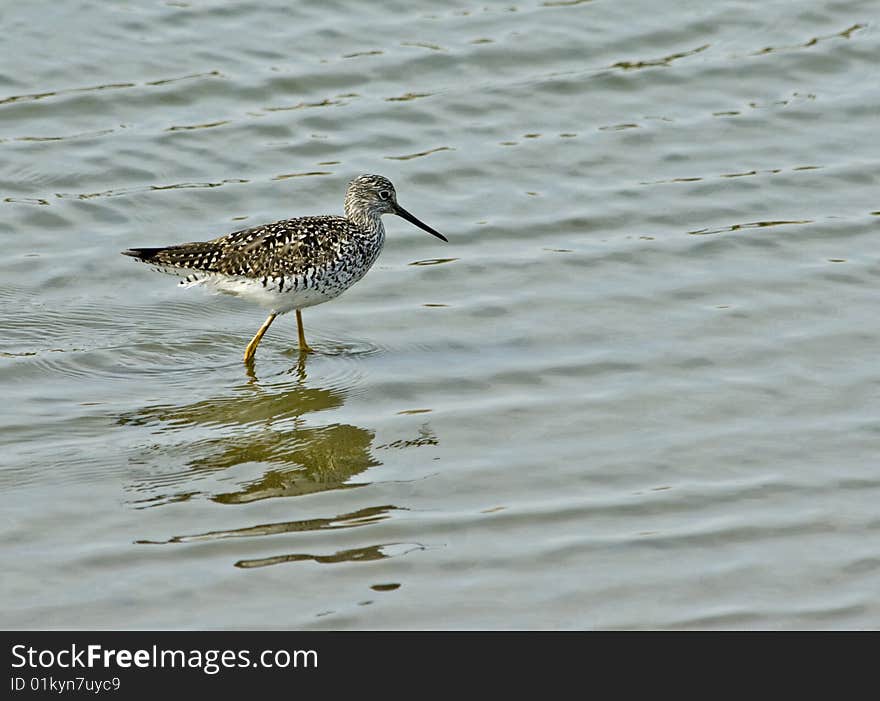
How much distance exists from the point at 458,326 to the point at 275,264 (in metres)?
1.48

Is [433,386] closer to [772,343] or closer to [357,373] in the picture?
[357,373]

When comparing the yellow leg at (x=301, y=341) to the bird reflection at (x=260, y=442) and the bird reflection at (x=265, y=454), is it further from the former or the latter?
the bird reflection at (x=260, y=442)

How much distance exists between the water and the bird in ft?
1.40

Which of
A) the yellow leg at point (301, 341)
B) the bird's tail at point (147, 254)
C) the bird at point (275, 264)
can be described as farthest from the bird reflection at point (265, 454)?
the bird's tail at point (147, 254)

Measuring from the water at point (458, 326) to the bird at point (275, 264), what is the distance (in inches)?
16.9

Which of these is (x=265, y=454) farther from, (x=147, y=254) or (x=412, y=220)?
(x=412, y=220)

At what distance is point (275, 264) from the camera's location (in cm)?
1033

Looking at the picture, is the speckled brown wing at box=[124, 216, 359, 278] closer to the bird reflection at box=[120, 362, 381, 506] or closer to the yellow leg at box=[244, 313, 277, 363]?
the yellow leg at box=[244, 313, 277, 363]

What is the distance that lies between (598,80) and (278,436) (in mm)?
7003

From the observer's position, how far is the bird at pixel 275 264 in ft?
33.9

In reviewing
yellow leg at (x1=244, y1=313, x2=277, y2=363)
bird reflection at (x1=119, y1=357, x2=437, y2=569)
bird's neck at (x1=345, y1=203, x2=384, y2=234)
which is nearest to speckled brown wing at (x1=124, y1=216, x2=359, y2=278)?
yellow leg at (x1=244, y1=313, x2=277, y2=363)

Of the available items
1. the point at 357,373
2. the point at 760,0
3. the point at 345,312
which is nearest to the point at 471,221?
the point at 345,312
